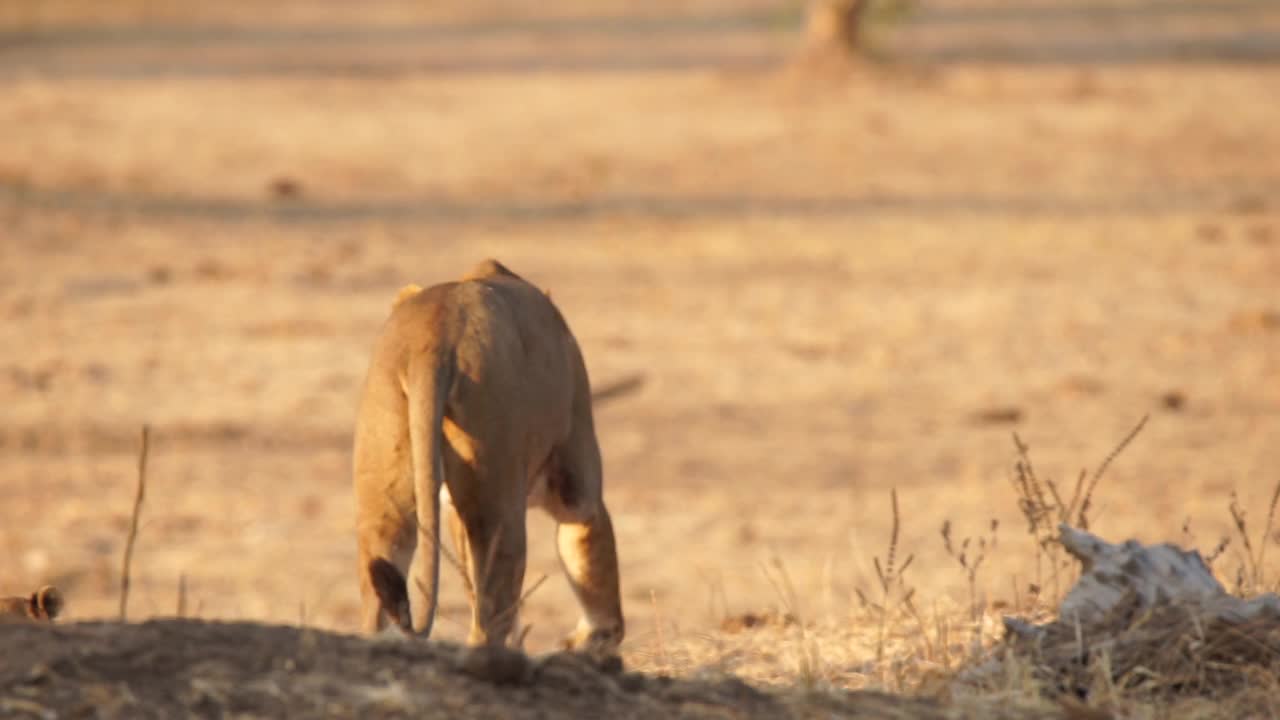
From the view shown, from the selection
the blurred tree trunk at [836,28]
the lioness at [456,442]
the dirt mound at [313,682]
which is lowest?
the dirt mound at [313,682]

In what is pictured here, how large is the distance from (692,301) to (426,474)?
26.8ft

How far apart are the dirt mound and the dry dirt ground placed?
14 centimetres

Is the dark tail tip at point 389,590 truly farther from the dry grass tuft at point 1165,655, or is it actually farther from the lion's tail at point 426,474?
the dry grass tuft at point 1165,655

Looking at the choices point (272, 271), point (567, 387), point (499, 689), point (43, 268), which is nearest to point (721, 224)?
point (272, 271)

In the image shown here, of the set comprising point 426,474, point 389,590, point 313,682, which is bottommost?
point 313,682

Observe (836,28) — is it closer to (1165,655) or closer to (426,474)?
(1165,655)

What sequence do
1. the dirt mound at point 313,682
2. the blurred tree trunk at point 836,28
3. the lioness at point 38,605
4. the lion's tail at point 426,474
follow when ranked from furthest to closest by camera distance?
the blurred tree trunk at point 836,28 < the lioness at point 38,605 < the lion's tail at point 426,474 < the dirt mound at point 313,682

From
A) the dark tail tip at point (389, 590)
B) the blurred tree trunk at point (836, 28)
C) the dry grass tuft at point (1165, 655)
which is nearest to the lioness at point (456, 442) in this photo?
the dark tail tip at point (389, 590)

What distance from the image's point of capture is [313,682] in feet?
11.5

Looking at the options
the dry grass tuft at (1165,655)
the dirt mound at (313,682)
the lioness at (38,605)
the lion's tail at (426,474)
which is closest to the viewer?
the dirt mound at (313,682)

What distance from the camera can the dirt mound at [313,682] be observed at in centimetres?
343

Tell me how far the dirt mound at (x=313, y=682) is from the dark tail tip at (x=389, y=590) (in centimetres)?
59

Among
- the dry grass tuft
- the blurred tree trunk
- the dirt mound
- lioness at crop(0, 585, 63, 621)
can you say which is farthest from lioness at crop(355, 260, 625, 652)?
the blurred tree trunk

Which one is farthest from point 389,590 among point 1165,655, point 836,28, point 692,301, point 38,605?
point 836,28
